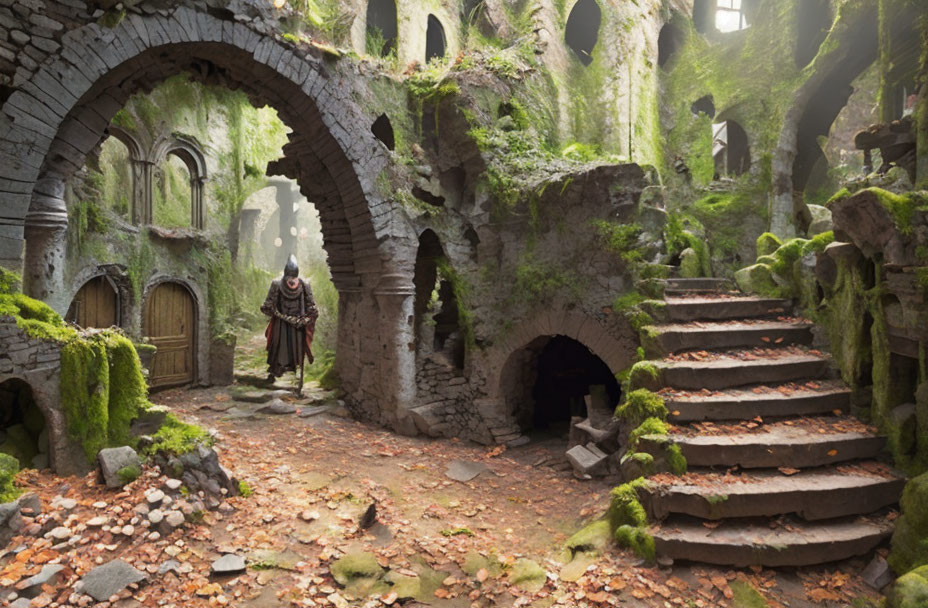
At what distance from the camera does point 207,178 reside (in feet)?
40.8

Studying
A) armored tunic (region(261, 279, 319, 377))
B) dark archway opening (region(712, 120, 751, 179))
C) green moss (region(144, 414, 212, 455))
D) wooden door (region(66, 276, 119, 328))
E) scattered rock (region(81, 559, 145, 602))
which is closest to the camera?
scattered rock (region(81, 559, 145, 602))

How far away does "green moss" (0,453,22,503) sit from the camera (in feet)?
13.2

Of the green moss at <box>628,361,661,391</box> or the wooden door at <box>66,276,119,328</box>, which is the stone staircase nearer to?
the green moss at <box>628,361,661,391</box>

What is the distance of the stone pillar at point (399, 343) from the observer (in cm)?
856

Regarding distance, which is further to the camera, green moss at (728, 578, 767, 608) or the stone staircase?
the stone staircase

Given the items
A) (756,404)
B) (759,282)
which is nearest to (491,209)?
(759,282)

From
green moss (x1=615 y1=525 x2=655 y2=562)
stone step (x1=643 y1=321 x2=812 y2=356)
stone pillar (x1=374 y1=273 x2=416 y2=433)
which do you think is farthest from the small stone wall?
stone step (x1=643 y1=321 x2=812 y2=356)

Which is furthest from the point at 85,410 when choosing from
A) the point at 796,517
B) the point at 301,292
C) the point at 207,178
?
the point at 207,178

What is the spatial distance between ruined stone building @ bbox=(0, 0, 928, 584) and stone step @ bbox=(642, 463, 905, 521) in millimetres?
43

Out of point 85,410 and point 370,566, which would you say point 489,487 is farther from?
point 85,410

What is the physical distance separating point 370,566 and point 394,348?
4567mm

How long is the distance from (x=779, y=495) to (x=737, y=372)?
1528mm

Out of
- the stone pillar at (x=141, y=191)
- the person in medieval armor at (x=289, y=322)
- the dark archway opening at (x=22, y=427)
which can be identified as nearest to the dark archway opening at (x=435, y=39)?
the person in medieval armor at (x=289, y=322)

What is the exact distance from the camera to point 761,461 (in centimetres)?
457
